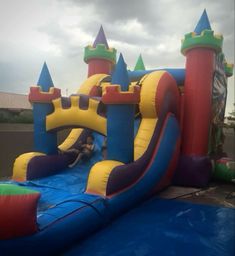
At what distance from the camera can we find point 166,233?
3.29 metres

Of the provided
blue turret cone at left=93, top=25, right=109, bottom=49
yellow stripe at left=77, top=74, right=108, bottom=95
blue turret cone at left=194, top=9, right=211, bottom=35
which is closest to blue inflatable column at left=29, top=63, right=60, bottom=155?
yellow stripe at left=77, top=74, right=108, bottom=95

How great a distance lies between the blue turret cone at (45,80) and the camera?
15.5 ft

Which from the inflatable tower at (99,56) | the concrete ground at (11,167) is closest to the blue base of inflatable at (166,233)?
the concrete ground at (11,167)

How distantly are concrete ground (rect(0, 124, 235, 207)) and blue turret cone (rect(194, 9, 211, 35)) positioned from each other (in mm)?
2962

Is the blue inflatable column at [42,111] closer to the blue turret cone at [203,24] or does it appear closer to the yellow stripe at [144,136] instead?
the yellow stripe at [144,136]

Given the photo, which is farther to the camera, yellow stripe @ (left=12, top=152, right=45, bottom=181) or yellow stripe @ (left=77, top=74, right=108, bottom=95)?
yellow stripe @ (left=77, top=74, right=108, bottom=95)

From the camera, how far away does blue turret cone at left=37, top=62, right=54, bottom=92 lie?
4.71 metres

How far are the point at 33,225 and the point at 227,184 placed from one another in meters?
4.61

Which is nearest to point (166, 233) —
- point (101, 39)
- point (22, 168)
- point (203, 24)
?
point (22, 168)

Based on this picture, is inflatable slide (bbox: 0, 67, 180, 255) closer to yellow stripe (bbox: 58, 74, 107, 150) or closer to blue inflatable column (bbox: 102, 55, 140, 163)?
blue inflatable column (bbox: 102, 55, 140, 163)

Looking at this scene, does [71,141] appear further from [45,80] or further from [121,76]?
[121,76]

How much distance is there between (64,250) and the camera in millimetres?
2834

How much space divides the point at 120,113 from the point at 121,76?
0.48 meters

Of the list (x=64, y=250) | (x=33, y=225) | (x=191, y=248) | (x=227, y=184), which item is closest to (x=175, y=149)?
(x=227, y=184)
